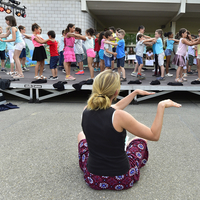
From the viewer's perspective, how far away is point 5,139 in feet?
11.6

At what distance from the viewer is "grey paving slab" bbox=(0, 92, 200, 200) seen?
83.0 inches

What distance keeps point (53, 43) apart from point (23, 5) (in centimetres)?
677

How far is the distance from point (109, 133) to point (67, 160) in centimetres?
124

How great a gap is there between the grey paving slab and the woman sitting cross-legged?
0.62ft

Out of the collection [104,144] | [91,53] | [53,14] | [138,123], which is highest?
[53,14]

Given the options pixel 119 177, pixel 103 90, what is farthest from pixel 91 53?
pixel 119 177

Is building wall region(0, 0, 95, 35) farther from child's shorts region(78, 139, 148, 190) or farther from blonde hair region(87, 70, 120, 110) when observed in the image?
blonde hair region(87, 70, 120, 110)

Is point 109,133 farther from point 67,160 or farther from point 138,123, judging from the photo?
point 67,160

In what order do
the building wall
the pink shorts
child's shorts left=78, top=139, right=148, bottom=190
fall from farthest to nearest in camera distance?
1. the building wall
2. the pink shorts
3. child's shorts left=78, top=139, right=148, bottom=190

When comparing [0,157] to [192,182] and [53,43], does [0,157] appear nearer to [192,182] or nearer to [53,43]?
[192,182]

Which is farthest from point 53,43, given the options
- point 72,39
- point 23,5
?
point 23,5

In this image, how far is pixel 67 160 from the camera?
285 centimetres

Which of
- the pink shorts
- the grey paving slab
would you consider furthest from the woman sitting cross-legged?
the pink shorts

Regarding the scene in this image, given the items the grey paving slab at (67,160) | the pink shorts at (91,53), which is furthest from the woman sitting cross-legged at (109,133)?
the pink shorts at (91,53)
